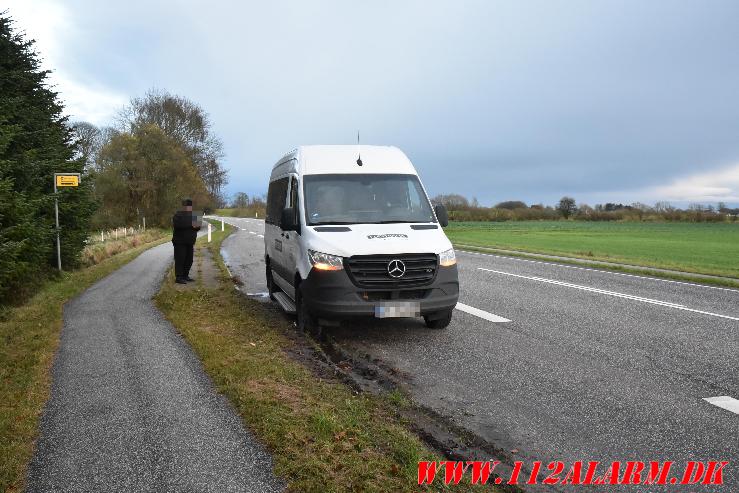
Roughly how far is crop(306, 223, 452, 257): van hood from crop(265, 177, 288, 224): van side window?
1.97m

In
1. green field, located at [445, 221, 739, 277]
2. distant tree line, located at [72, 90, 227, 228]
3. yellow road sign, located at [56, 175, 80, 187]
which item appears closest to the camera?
yellow road sign, located at [56, 175, 80, 187]

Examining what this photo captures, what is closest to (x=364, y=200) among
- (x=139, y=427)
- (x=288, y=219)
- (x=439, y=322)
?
(x=288, y=219)

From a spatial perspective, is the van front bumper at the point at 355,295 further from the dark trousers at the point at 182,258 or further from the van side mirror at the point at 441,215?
the dark trousers at the point at 182,258

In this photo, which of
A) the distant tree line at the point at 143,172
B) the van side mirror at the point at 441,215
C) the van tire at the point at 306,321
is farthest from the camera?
the distant tree line at the point at 143,172

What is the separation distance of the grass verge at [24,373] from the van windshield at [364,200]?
3587 mm

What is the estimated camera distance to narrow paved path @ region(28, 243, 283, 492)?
3.38 meters

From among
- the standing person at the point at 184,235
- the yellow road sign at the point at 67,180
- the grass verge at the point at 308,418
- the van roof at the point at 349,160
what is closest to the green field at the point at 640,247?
the van roof at the point at 349,160

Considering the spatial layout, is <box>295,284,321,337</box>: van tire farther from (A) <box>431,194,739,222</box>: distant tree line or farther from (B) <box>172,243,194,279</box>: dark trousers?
(A) <box>431,194,739,222</box>: distant tree line

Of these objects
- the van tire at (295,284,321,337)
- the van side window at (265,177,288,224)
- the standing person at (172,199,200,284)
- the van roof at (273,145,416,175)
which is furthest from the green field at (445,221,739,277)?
the standing person at (172,199,200,284)

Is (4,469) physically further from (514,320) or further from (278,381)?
(514,320)

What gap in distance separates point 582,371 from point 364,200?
360 cm

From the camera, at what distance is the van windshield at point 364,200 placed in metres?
7.34

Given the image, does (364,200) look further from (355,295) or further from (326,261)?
(355,295)

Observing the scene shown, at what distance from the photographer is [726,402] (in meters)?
4.63
